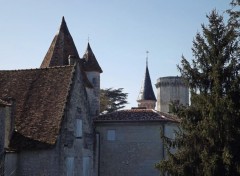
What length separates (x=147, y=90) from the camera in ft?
203

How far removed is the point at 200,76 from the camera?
722 inches

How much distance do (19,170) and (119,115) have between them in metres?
11.3

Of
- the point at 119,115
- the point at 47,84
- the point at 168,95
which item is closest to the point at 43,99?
the point at 47,84

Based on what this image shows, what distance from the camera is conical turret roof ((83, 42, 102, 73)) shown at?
36.2 m

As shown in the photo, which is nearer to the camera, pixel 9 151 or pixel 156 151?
pixel 9 151

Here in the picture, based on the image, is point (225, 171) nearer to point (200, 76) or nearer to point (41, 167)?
point (200, 76)

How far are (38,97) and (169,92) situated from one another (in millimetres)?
41465

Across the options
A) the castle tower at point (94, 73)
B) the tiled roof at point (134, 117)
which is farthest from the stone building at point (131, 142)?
the castle tower at point (94, 73)

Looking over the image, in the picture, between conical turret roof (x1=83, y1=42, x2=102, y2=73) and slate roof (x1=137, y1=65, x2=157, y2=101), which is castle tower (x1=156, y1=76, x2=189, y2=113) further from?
conical turret roof (x1=83, y1=42, x2=102, y2=73)

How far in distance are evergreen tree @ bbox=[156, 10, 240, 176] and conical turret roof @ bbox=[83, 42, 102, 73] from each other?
18.2 meters

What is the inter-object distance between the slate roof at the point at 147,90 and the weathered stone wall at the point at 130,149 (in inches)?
1148

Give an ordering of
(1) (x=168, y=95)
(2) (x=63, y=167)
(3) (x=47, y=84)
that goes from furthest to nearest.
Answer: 1. (1) (x=168, y=95)
2. (3) (x=47, y=84)
3. (2) (x=63, y=167)

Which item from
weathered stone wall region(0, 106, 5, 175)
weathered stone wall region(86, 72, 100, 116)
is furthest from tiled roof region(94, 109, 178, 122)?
weathered stone wall region(0, 106, 5, 175)

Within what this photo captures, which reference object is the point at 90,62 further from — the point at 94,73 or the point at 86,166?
the point at 86,166
